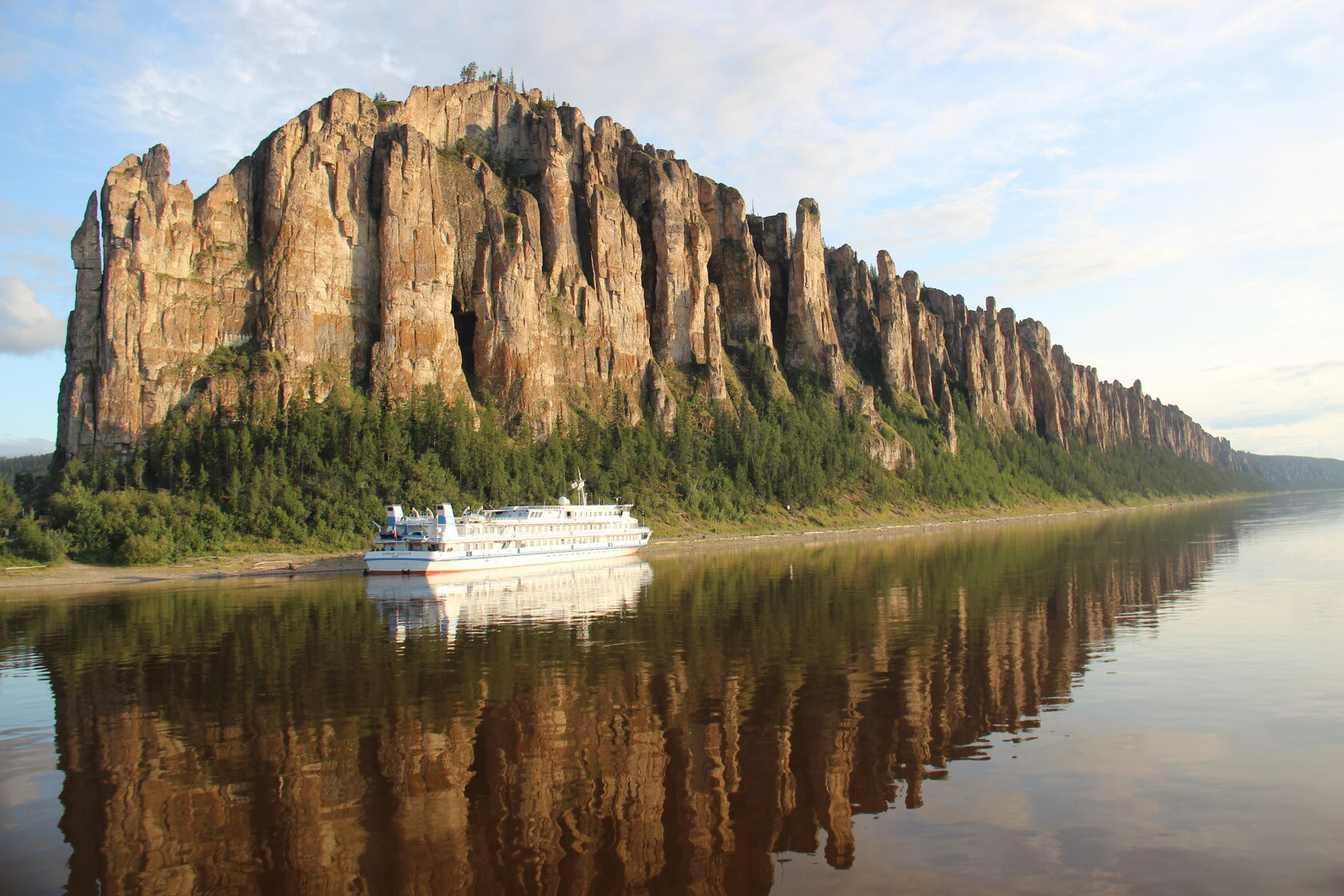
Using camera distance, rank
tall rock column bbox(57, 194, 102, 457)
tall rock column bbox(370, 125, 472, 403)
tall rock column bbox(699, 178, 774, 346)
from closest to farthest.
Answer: tall rock column bbox(57, 194, 102, 457), tall rock column bbox(370, 125, 472, 403), tall rock column bbox(699, 178, 774, 346)

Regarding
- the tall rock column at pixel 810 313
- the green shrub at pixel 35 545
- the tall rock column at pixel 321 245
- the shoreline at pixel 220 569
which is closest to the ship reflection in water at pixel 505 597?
the shoreline at pixel 220 569

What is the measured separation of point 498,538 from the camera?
258 feet

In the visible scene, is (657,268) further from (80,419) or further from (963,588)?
(963,588)

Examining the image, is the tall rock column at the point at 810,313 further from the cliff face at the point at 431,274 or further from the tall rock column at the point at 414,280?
the tall rock column at the point at 414,280

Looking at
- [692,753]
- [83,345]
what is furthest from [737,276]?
[692,753]

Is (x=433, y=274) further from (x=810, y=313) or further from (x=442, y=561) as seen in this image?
(x=810, y=313)

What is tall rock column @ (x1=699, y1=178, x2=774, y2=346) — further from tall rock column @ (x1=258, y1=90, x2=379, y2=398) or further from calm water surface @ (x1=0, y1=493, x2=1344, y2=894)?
calm water surface @ (x1=0, y1=493, x2=1344, y2=894)

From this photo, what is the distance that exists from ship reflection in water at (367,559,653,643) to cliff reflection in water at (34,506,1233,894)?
2.23ft

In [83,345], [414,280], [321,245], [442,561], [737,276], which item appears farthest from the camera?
[737,276]

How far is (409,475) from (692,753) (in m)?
84.5

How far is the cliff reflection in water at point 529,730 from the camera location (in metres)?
15.9

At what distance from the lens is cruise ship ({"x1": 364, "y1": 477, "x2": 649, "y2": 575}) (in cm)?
7438

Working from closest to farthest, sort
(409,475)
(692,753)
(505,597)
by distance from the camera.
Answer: (692,753), (505,597), (409,475)

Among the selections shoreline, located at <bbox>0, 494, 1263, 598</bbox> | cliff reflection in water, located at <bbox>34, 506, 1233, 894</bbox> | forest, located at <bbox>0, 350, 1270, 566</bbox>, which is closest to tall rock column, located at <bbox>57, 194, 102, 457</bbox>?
forest, located at <bbox>0, 350, 1270, 566</bbox>
